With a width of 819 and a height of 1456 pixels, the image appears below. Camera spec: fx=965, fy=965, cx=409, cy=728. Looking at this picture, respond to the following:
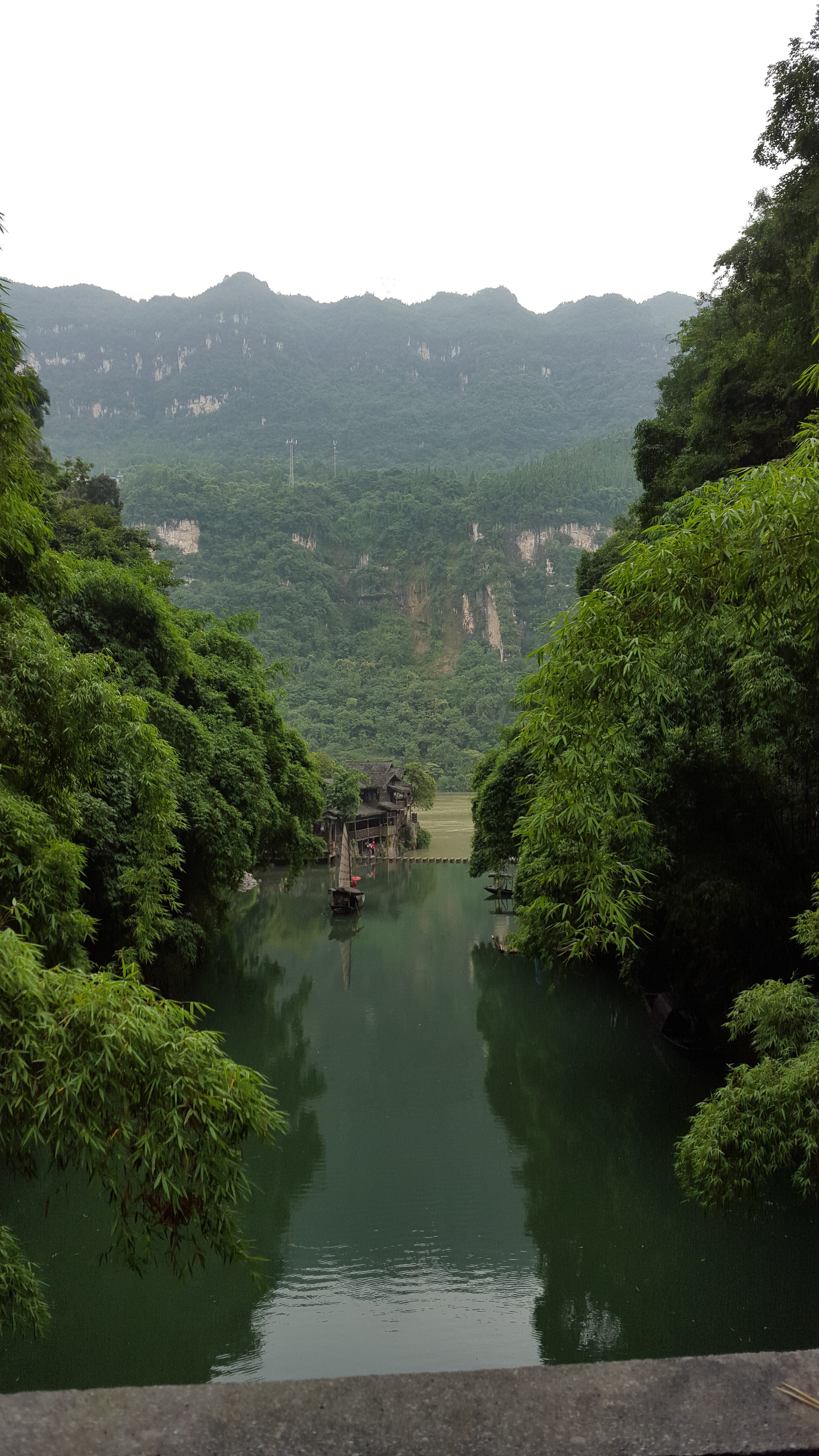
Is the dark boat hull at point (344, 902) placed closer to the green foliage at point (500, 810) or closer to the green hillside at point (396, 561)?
the green foliage at point (500, 810)

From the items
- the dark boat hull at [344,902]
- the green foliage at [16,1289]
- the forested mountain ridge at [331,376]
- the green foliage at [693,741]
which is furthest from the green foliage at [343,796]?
the forested mountain ridge at [331,376]

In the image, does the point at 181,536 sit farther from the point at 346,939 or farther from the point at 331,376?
the point at 346,939

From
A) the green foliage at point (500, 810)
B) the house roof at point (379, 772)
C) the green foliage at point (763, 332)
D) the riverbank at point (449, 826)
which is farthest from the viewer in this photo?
the house roof at point (379, 772)

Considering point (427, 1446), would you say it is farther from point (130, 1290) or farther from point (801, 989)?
point (130, 1290)

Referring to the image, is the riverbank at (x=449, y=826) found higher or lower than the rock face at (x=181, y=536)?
lower

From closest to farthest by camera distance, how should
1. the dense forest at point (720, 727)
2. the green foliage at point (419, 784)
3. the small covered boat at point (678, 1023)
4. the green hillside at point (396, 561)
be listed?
the dense forest at point (720, 727) < the small covered boat at point (678, 1023) < the green foliage at point (419, 784) < the green hillside at point (396, 561)

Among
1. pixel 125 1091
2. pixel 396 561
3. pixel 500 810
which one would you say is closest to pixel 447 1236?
pixel 125 1091

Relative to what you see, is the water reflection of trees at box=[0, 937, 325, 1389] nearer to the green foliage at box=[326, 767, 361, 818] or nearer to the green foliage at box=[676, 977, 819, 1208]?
the green foliage at box=[676, 977, 819, 1208]
